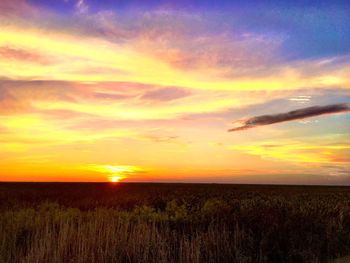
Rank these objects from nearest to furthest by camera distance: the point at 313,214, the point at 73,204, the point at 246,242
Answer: the point at 246,242, the point at 313,214, the point at 73,204

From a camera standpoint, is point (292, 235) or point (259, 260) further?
point (292, 235)

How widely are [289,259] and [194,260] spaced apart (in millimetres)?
3181

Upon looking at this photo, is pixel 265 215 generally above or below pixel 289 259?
above

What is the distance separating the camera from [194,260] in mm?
11578

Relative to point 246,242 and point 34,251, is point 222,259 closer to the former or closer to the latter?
point 246,242

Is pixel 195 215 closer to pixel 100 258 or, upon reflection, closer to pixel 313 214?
pixel 313 214

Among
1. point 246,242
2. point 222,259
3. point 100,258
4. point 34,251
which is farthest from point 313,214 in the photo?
point 34,251

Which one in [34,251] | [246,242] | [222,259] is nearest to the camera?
[34,251]

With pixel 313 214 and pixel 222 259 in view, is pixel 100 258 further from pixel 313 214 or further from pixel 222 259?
pixel 313 214

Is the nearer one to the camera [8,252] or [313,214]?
[8,252]

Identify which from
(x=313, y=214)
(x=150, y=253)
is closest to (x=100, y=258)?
(x=150, y=253)

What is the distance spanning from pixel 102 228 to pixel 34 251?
266cm

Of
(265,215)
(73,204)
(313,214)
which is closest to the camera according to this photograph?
(265,215)

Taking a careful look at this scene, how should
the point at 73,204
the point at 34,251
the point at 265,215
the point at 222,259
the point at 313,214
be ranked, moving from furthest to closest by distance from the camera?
the point at 73,204, the point at 313,214, the point at 265,215, the point at 222,259, the point at 34,251
